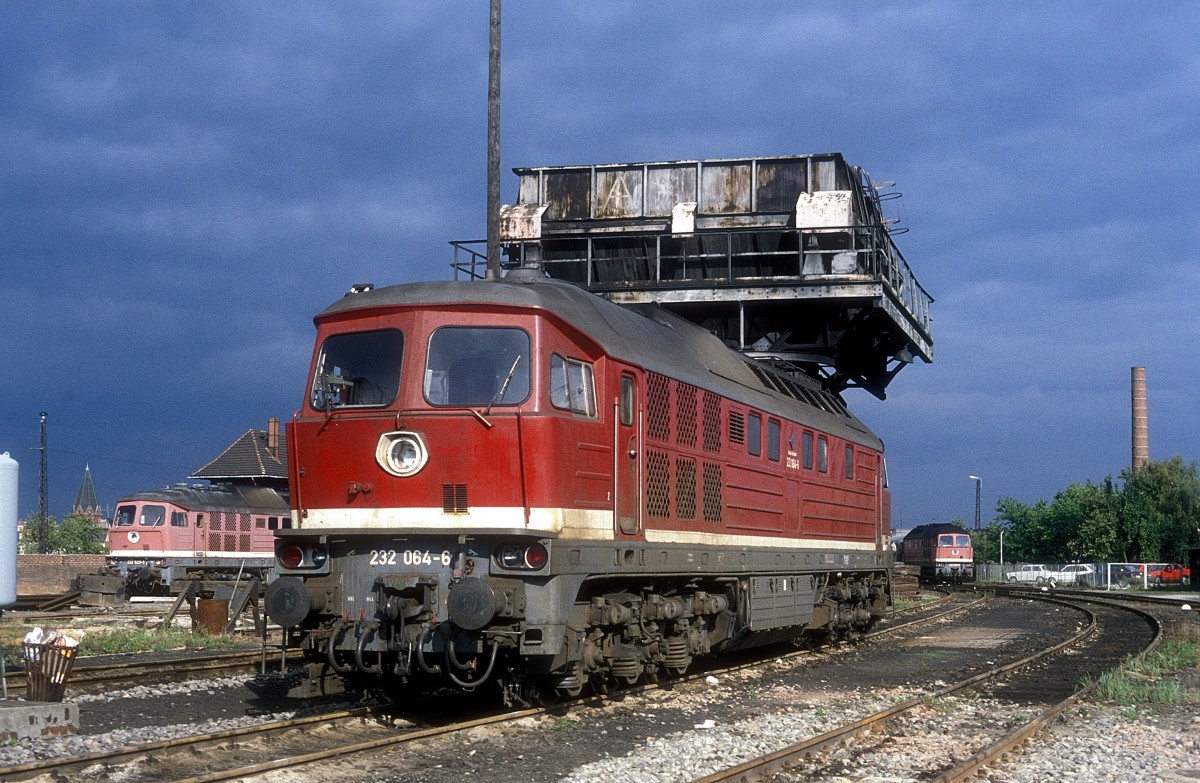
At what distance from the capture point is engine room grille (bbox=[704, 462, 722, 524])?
13.6 m

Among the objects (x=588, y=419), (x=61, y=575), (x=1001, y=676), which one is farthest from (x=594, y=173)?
(x=61, y=575)

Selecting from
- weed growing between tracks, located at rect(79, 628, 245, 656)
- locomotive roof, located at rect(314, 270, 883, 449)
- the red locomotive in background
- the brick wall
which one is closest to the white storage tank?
locomotive roof, located at rect(314, 270, 883, 449)

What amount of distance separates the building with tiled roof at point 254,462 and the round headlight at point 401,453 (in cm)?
3520

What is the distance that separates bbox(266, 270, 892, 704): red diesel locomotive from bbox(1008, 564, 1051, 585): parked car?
5814 centimetres

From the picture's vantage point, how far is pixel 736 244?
30219mm

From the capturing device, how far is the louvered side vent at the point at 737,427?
47.7 feet

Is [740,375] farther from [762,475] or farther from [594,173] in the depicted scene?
[594,173]

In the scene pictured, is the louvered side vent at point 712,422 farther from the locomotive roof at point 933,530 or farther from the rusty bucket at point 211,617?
the locomotive roof at point 933,530

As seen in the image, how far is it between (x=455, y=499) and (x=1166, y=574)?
57552mm

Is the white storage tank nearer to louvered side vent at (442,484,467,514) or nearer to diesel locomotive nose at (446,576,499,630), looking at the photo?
louvered side vent at (442,484,467,514)

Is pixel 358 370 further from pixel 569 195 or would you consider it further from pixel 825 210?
pixel 569 195

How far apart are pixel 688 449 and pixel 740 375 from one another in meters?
2.66

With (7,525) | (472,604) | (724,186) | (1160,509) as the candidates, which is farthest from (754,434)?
(1160,509)

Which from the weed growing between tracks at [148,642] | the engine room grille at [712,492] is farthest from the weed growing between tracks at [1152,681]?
the weed growing between tracks at [148,642]
